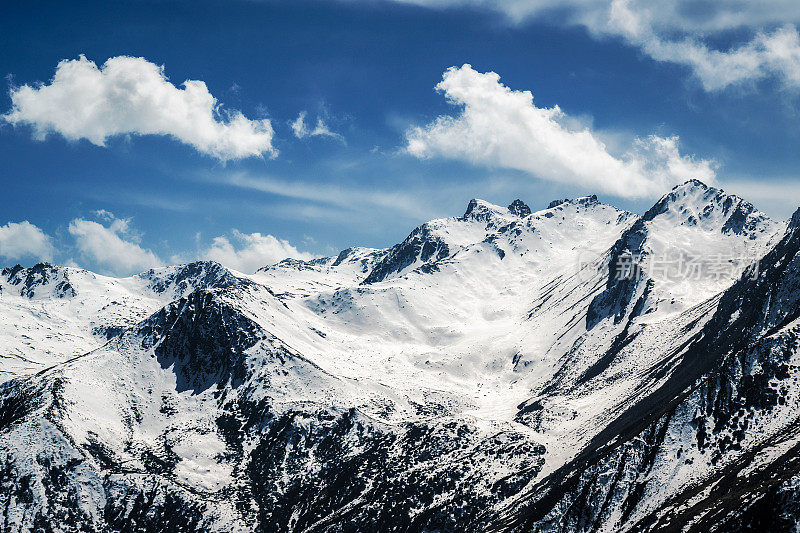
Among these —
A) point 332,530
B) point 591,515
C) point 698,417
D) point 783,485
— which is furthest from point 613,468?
point 332,530

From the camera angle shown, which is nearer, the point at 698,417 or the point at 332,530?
the point at 698,417

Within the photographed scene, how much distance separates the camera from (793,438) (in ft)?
431

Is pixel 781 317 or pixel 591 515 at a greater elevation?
pixel 781 317

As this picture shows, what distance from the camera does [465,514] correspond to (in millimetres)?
190250

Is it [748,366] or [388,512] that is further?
[388,512]

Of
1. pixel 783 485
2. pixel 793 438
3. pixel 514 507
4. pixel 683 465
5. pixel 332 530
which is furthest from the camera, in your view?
pixel 332 530

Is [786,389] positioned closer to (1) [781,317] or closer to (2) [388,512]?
(1) [781,317]

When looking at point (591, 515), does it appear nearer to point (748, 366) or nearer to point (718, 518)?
point (718, 518)

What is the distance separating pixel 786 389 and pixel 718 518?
51126mm

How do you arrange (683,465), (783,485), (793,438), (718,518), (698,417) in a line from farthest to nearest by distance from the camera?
(698,417) → (683,465) → (793,438) → (718,518) → (783,485)

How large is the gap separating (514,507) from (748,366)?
7035cm

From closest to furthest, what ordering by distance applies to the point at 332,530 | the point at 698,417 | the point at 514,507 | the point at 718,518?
the point at 718,518 < the point at 698,417 < the point at 514,507 < the point at 332,530

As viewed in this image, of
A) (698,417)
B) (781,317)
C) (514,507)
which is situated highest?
(781,317)

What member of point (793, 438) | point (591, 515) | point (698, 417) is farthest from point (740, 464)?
point (591, 515)
